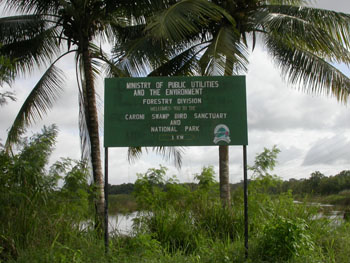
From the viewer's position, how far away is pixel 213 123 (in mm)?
7754

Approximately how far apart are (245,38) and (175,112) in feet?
20.8

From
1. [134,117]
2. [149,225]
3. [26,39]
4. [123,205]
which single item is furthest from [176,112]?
[26,39]

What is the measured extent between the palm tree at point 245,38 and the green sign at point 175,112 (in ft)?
6.58

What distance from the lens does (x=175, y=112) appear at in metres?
7.76

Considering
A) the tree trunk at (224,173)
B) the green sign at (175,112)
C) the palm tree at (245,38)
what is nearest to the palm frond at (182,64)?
the palm tree at (245,38)

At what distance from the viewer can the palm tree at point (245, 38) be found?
1067cm

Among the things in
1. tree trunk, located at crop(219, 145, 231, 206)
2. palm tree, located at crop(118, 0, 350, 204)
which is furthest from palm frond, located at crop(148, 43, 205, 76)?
tree trunk, located at crop(219, 145, 231, 206)

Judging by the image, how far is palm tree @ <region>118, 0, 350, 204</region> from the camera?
1067 cm

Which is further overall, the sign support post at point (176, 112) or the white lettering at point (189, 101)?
the white lettering at point (189, 101)

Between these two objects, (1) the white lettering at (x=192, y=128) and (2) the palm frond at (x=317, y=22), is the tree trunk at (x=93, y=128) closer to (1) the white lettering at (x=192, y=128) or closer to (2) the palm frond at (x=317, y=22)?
(1) the white lettering at (x=192, y=128)

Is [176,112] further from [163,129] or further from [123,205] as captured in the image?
[123,205]

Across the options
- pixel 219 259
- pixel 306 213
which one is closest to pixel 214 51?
pixel 306 213

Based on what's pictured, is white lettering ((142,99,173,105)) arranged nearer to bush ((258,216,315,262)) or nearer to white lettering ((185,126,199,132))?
white lettering ((185,126,199,132))

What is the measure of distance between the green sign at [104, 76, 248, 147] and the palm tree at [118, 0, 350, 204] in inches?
79.0
